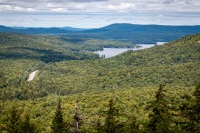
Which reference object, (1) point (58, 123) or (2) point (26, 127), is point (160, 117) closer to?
(1) point (58, 123)

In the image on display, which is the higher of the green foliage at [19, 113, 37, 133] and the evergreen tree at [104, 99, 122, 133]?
the evergreen tree at [104, 99, 122, 133]

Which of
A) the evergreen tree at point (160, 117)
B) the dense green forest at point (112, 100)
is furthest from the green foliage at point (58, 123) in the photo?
the evergreen tree at point (160, 117)

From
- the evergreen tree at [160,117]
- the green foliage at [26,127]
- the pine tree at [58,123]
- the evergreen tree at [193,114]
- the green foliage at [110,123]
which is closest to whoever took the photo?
the evergreen tree at [193,114]

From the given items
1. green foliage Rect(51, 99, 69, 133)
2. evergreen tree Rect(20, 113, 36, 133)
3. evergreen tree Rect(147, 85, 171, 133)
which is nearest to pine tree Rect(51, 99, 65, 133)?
green foliage Rect(51, 99, 69, 133)

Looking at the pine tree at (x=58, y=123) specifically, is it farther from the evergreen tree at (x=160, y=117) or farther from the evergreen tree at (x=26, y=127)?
the evergreen tree at (x=160, y=117)

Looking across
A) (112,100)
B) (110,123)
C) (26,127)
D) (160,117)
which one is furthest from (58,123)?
(160,117)

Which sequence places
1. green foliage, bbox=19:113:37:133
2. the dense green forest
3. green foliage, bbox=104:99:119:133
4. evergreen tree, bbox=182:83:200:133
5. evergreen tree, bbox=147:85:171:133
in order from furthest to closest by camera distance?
green foliage, bbox=19:113:37:133
green foliage, bbox=104:99:119:133
the dense green forest
evergreen tree, bbox=147:85:171:133
evergreen tree, bbox=182:83:200:133

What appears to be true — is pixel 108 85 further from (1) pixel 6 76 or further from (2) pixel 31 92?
(1) pixel 6 76

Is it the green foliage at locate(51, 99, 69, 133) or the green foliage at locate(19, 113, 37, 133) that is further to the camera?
the green foliage at locate(51, 99, 69, 133)

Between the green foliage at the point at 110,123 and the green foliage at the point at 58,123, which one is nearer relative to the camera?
the green foliage at the point at 110,123

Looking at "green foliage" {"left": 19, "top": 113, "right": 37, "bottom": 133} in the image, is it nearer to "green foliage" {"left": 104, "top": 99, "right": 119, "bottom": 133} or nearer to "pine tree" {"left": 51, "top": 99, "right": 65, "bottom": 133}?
"pine tree" {"left": 51, "top": 99, "right": 65, "bottom": 133}
